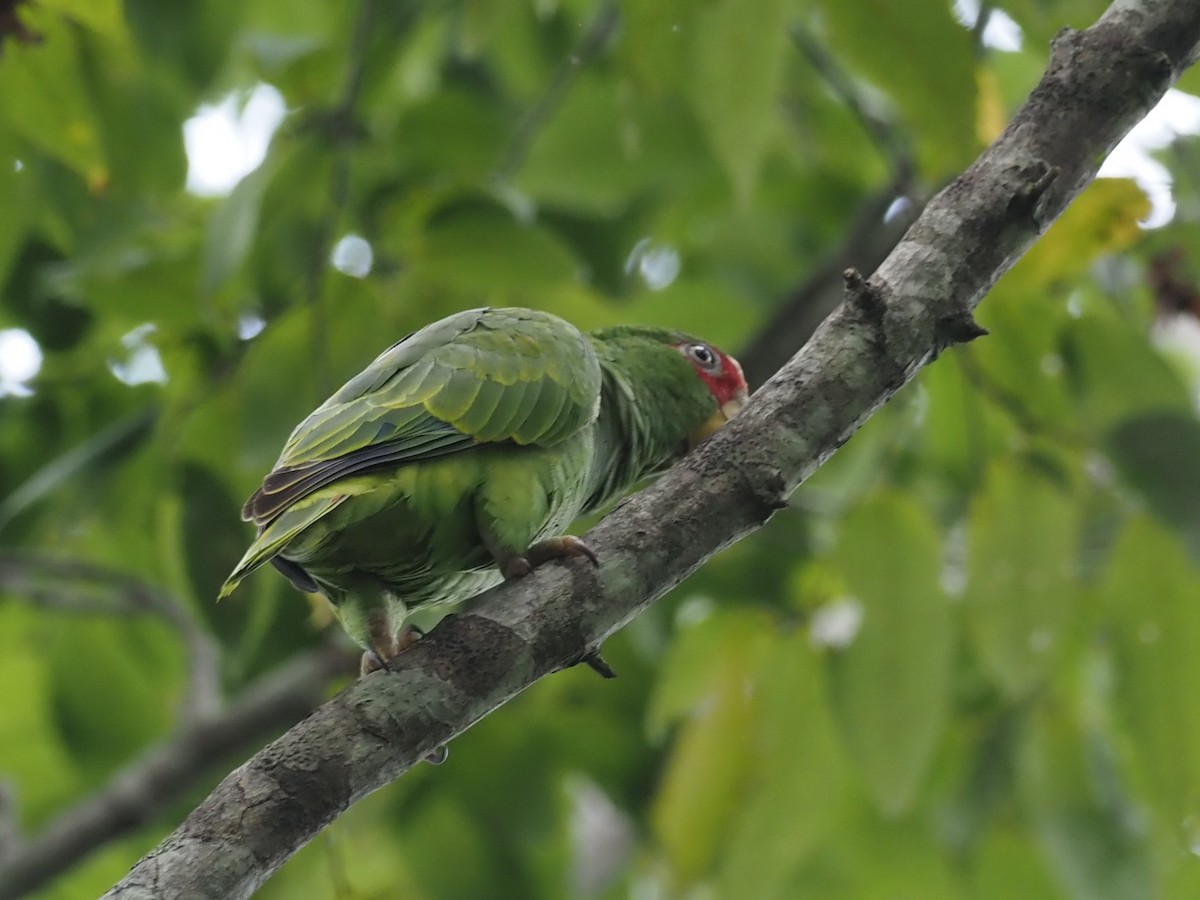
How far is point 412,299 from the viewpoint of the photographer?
3850 mm

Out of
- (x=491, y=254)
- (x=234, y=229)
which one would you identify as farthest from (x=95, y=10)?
(x=491, y=254)

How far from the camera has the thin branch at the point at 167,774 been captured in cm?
432

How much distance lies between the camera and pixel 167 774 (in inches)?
173

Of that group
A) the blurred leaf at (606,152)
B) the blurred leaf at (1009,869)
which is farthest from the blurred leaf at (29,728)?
the blurred leaf at (1009,869)

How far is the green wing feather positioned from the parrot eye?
49 cm

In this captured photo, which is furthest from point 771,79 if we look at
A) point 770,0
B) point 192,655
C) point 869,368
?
point 192,655

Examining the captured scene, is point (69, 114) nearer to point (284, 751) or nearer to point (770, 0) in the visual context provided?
point (770, 0)

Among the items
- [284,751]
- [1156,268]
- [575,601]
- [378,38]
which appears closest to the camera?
[284,751]

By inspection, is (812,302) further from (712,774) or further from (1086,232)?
(712,774)

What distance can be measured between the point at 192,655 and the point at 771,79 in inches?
124

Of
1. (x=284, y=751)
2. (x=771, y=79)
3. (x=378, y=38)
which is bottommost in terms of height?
(x=284, y=751)

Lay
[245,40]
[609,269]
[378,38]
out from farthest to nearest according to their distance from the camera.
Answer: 1. [609,269]
2. [245,40]
3. [378,38]

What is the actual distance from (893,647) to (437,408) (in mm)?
1306

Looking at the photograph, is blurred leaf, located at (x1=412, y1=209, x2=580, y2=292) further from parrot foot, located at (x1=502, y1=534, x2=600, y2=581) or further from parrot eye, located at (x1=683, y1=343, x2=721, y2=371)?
parrot foot, located at (x1=502, y1=534, x2=600, y2=581)
